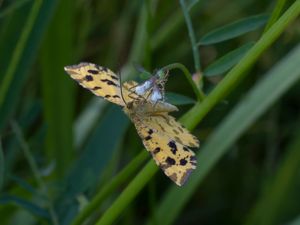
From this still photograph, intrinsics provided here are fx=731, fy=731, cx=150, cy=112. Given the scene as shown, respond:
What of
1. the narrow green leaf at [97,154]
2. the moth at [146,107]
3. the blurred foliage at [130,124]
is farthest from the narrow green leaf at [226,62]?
the narrow green leaf at [97,154]

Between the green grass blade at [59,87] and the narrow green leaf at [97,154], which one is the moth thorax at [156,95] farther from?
the green grass blade at [59,87]

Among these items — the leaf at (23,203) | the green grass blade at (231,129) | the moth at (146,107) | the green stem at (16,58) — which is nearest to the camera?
the moth at (146,107)

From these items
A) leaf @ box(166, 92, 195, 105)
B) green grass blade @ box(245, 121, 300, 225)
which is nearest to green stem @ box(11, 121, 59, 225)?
leaf @ box(166, 92, 195, 105)

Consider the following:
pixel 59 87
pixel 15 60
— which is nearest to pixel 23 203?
pixel 15 60

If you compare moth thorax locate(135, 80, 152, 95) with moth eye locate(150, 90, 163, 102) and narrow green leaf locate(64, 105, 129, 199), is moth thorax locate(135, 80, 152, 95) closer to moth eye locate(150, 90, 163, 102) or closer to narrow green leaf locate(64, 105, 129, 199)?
moth eye locate(150, 90, 163, 102)

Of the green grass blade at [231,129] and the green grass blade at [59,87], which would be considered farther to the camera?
the green grass blade at [59,87]

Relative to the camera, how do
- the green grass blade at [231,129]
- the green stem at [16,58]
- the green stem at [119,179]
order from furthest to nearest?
the green grass blade at [231,129], the green stem at [16,58], the green stem at [119,179]

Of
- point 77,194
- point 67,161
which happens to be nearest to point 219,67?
point 77,194
